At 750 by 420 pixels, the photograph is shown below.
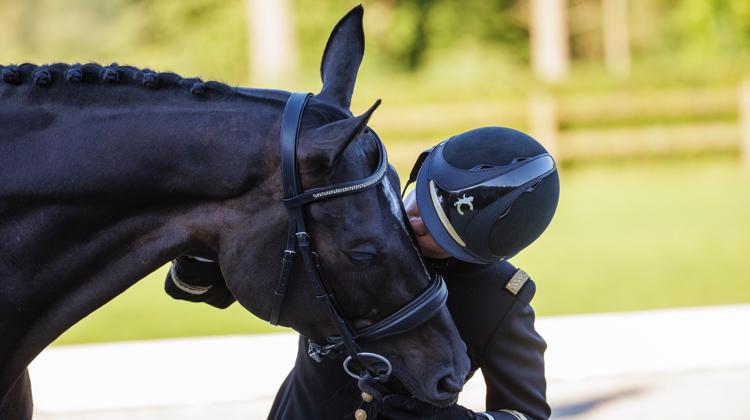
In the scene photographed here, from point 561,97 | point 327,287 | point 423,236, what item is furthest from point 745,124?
point 327,287

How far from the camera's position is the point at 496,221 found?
2.47m

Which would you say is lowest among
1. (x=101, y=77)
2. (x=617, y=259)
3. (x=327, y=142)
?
(x=617, y=259)

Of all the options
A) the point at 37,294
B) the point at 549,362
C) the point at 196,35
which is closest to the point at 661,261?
the point at 549,362

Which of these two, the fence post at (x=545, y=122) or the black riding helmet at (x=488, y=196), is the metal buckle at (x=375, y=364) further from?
the fence post at (x=545, y=122)

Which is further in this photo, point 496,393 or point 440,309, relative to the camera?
point 496,393

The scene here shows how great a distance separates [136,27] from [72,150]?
89.1 ft

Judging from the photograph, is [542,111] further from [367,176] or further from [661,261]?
[367,176]

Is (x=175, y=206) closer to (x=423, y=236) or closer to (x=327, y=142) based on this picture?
(x=327, y=142)

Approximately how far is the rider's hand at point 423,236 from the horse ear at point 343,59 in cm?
37

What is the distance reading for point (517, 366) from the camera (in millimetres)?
2664

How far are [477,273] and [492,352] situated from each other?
8.7 inches

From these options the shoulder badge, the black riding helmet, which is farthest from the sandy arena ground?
the black riding helmet

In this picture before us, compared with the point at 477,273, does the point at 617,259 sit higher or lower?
lower

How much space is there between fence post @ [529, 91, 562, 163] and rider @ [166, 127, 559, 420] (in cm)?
1420
